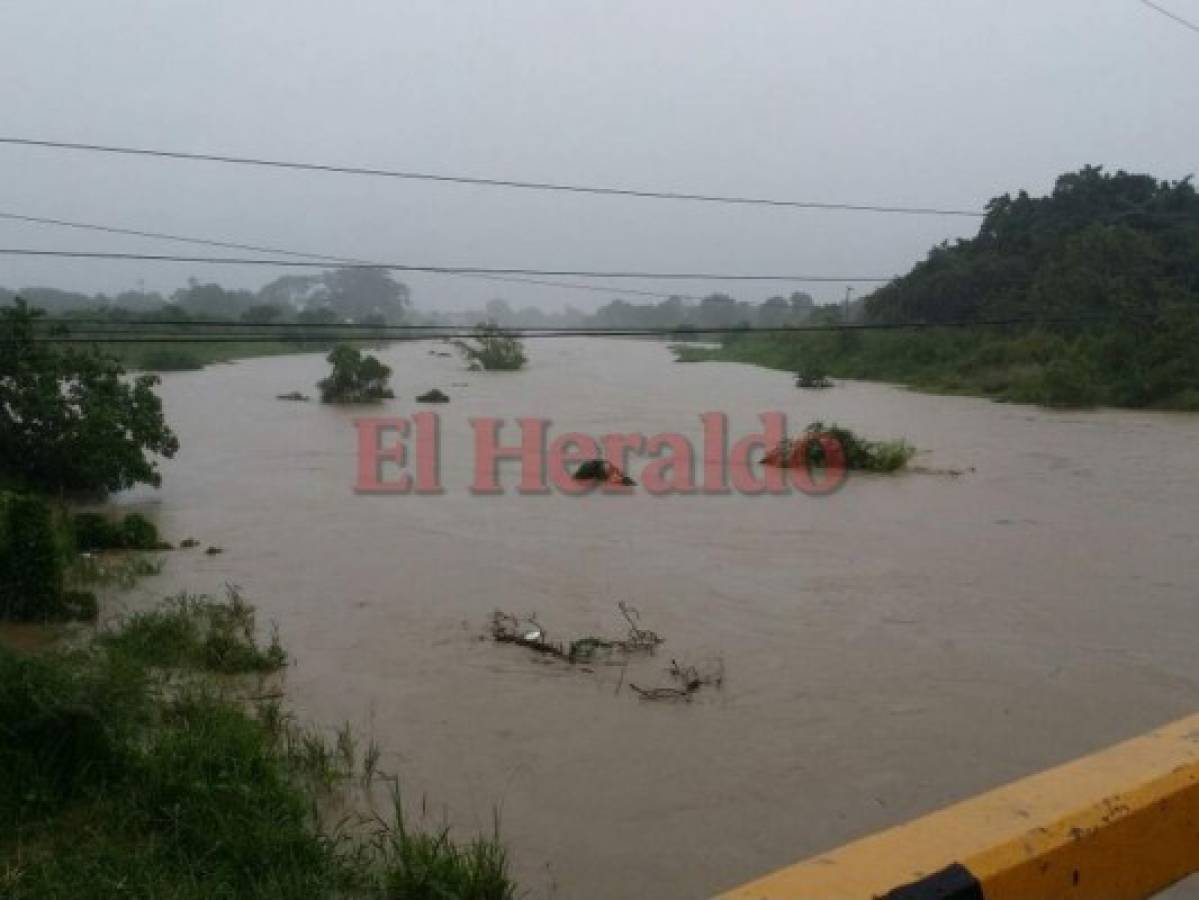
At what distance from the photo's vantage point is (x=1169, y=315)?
24.4 meters

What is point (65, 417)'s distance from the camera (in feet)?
38.9

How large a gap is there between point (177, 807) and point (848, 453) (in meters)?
12.2

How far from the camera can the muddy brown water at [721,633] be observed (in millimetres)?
4867

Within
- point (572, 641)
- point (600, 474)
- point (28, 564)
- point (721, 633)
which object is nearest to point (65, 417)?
point (28, 564)

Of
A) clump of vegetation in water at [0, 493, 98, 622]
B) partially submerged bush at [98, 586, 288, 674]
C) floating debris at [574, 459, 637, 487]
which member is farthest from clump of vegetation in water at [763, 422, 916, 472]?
clump of vegetation in water at [0, 493, 98, 622]

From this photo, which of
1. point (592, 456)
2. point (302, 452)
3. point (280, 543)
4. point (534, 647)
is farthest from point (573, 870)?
point (302, 452)

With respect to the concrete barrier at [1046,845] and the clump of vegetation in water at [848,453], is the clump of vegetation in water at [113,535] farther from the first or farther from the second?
the concrete barrier at [1046,845]

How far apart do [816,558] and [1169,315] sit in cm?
1862

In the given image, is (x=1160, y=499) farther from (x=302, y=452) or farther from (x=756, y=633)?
(x=302, y=452)

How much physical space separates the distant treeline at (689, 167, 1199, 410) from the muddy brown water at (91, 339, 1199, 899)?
8868 mm

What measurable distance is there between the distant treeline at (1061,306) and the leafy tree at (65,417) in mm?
14705

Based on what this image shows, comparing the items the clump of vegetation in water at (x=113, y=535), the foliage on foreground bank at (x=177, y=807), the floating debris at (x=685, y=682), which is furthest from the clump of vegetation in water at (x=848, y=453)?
the foliage on foreground bank at (x=177, y=807)

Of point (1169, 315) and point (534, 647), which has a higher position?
point (1169, 315)

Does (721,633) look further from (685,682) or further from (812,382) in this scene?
(812,382)
